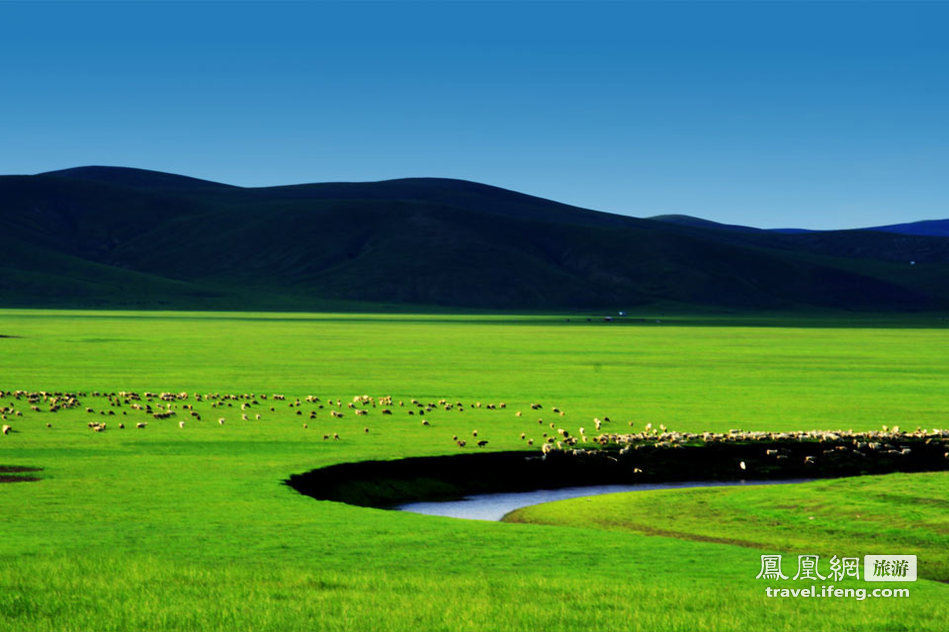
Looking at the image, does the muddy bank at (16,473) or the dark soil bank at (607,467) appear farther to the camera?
the dark soil bank at (607,467)

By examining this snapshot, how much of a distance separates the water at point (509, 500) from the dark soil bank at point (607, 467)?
448mm

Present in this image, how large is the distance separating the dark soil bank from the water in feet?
1.47

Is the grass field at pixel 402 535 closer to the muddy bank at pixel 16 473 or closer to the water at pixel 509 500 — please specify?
the muddy bank at pixel 16 473

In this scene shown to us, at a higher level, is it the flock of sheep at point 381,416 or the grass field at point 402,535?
the flock of sheep at point 381,416

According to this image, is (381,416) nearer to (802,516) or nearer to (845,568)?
(802,516)

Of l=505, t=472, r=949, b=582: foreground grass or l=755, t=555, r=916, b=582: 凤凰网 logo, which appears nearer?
A: l=755, t=555, r=916, b=582: 凤凰网 logo

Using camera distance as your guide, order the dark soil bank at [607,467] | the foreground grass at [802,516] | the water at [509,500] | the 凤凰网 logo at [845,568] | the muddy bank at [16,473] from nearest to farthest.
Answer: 1. the 凤凰网 logo at [845,568]
2. the foreground grass at [802,516]
3. the muddy bank at [16,473]
4. the water at [509,500]
5. the dark soil bank at [607,467]

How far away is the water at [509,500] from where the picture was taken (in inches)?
1017

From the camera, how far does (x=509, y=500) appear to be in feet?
90.7

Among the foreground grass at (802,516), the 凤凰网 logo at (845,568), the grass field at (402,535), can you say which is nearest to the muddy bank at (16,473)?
the grass field at (402,535)

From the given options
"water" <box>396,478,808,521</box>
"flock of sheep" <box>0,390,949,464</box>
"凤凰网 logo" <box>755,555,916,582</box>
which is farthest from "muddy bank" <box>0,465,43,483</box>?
"凤凰网 logo" <box>755,555,916,582</box>

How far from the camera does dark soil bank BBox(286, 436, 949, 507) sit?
2811 cm

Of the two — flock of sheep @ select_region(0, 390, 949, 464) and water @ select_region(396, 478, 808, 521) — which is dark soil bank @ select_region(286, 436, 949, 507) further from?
water @ select_region(396, 478, 808, 521)

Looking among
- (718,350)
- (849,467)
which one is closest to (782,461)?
(849,467)
